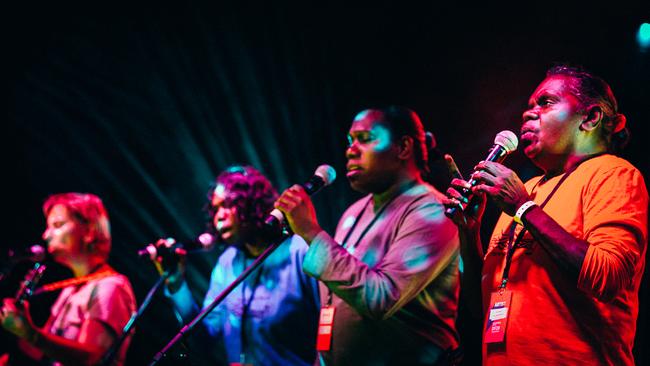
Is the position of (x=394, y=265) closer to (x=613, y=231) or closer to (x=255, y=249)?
(x=613, y=231)

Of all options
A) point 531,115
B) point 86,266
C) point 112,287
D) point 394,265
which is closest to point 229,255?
point 112,287

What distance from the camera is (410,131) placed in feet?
11.4

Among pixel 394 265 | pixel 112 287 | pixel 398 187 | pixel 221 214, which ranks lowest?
pixel 112 287

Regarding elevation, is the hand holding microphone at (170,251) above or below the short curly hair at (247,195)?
below

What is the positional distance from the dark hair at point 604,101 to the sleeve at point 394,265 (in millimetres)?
866

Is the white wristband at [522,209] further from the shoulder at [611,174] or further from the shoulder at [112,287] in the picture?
the shoulder at [112,287]

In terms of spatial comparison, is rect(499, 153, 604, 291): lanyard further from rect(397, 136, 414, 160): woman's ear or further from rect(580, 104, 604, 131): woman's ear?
rect(397, 136, 414, 160): woman's ear

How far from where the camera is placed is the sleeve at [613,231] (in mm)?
1999

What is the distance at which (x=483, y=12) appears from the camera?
12.6ft

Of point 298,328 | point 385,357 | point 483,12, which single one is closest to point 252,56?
point 483,12

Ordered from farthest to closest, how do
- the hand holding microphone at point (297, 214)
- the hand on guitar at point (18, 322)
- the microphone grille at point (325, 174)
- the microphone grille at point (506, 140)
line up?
the hand on guitar at point (18, 322) < the microphone grille at point (325, 174) < the hand holding microphone at point (297, 214) < the microphone grille at point (506, 140)

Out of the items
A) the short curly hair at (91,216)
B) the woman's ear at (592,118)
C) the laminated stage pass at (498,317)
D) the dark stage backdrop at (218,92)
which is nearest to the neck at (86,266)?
the short curly hair at (91,216)

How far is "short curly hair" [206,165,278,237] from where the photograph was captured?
402 centimetres

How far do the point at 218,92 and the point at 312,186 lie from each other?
2391mm
